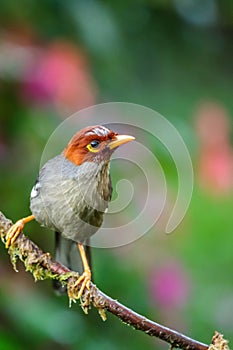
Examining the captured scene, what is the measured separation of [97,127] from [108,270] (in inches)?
59.3

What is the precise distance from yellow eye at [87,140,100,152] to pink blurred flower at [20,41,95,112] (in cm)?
148

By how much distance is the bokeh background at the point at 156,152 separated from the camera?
2234 millimetres

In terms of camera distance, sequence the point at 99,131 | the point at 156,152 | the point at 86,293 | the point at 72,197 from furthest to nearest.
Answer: the point at 156,152 < the point at 86,293 < the point at 72,197 < the point at 99,131

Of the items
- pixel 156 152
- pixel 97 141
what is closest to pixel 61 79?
pixel 156 152

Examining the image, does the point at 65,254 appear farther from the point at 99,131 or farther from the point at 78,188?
the point at 99,131

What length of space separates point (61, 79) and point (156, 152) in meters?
0.41

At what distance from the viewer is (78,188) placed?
1.05 m

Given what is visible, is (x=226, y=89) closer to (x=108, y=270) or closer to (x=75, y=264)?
(x=108, y=270)

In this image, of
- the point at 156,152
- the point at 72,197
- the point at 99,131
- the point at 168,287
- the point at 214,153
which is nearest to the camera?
the point at 99,131

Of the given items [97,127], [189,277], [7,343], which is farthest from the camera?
[189,277]

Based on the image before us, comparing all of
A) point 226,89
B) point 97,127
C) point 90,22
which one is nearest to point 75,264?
point 97,127

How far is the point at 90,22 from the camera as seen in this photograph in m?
2.57

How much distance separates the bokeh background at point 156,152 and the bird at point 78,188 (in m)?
0.77

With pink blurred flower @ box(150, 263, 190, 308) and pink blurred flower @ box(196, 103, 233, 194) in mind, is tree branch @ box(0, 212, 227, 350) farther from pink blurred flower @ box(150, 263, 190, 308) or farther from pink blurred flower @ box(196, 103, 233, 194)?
pink blurred flower @ box(196, 103, 233, 194)
